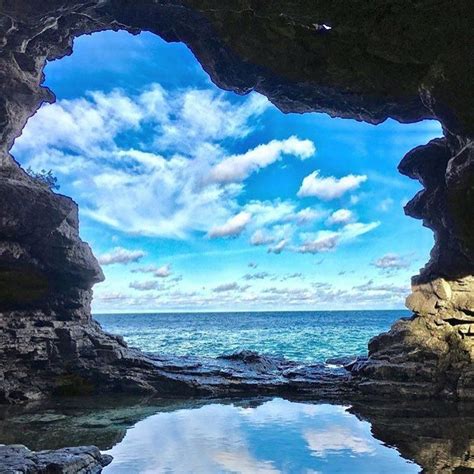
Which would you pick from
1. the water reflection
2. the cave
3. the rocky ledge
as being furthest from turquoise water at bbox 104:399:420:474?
the cave

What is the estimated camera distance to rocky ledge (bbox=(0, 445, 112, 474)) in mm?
9219

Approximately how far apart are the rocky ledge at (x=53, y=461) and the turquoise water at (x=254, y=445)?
37cm

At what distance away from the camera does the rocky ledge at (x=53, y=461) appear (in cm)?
922

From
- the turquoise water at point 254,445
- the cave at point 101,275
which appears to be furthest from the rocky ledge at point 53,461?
the cave at point 101,275

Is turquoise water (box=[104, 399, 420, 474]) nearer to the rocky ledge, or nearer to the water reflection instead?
the water reflection

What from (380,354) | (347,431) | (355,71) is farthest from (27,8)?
(380,354)

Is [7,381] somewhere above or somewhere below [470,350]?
below

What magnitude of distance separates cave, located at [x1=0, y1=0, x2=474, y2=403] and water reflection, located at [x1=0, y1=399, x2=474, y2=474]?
209 centimetres

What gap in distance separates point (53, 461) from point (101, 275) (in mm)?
14496

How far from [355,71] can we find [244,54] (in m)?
3.68

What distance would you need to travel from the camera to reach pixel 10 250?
67.9ft

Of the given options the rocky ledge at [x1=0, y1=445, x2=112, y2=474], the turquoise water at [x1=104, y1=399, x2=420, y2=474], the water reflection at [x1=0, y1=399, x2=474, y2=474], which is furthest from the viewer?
the water reflection at [x1=0, y1=399, x2=474, y2=474]

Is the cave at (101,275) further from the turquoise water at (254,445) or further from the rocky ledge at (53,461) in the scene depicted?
the rocky ledge at (53,461)

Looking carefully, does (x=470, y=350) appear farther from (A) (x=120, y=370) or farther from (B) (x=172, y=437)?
(A) (x=120, y=370)
